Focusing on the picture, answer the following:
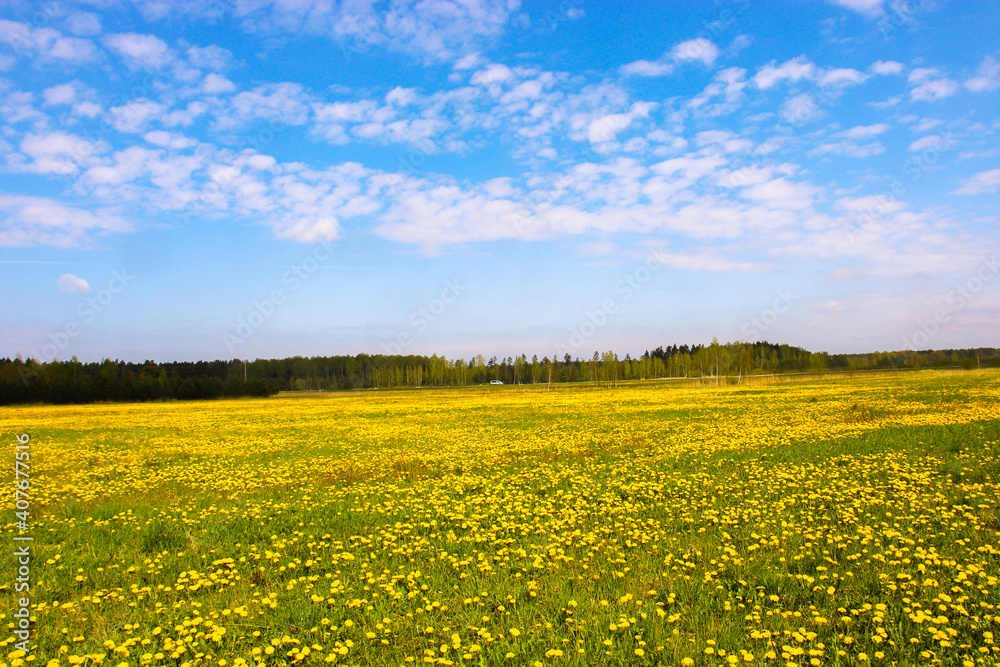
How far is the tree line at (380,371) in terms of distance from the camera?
83062 mm

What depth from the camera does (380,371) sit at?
575 feet

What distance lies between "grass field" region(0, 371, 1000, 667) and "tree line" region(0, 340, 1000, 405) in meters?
81.2

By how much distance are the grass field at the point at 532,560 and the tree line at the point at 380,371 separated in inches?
3196

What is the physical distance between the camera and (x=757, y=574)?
7078 mm

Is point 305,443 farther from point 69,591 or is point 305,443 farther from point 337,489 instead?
point 69,591

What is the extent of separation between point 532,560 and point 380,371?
566 ft

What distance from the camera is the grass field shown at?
18.0 ft

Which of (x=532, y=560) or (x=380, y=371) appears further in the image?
(x=380, y=371)

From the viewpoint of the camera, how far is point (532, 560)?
791 cm

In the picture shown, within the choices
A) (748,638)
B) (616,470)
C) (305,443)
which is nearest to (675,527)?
(748,638)

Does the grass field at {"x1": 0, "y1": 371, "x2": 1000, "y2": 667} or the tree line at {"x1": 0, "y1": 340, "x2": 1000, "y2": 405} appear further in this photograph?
the tree line at {"x1": 0, "y1": 340, "x2": 1000, "y2": 405}

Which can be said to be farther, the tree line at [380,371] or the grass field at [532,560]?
the tree line at [380,371]

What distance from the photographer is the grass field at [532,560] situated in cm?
549

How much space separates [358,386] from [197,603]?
16654 cm
